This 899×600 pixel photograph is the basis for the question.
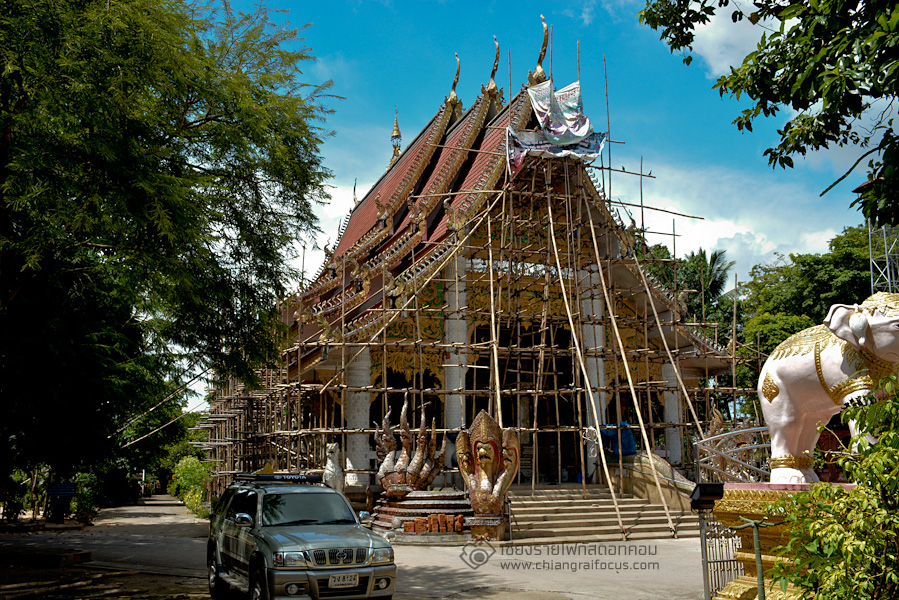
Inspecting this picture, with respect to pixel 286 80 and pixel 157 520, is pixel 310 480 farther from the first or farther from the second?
pixel 157 520


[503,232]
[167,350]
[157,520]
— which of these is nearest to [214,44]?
[167,350]

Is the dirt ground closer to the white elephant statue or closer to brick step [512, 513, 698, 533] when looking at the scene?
brick step [512, 513, 698, 533]

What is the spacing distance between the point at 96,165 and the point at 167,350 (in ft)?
11.7

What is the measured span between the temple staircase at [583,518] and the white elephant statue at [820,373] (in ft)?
26.6

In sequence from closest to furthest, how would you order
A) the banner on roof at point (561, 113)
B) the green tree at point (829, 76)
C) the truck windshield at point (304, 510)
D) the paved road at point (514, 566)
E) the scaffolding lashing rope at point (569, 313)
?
the green tree at point (829, 76)
the truck windshield at point (304, 510)
the paved road at point (514, 566)
the scaffolding lashing rope at point (569, 313)
the banner on roof at point (561, 113)

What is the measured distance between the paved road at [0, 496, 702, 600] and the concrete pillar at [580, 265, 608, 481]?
179 inches

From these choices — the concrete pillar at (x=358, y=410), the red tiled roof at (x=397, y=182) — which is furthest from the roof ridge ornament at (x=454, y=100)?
the concrete pillar at (x=358, y=410)

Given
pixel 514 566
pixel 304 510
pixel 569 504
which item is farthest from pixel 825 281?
pixel 304 510

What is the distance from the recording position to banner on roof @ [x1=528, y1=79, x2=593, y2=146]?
17359mm

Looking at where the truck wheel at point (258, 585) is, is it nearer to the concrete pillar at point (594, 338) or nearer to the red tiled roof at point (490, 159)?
the concrete pillar at point (594, 338)

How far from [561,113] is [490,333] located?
5489mm

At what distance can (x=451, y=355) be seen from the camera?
57.1 ft

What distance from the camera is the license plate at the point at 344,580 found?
682 centimetres

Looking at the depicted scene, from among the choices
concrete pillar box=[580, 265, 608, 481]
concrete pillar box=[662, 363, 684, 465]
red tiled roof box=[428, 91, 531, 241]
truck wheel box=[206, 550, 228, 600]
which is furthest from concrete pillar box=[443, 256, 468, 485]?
truck wheel box=[206, 550, 228, 600]
